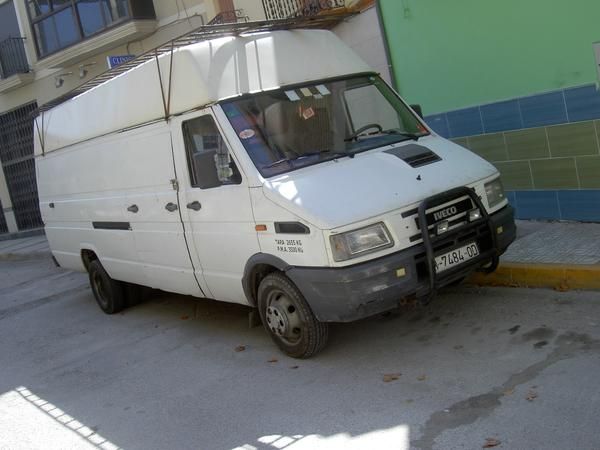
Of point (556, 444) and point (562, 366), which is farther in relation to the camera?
point (562, 366)

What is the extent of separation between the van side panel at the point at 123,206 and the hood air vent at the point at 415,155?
2.16 meters

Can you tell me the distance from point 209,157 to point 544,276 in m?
3.13

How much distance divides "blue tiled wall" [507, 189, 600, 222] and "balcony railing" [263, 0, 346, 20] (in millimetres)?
4193

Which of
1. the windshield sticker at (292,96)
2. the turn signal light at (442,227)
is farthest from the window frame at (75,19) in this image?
the turn signal light at (442,227)

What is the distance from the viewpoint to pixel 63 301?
32.2 ft

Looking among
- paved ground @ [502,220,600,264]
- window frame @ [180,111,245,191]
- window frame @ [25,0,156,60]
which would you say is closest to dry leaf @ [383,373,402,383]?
window frame @ [180,111,245,191]


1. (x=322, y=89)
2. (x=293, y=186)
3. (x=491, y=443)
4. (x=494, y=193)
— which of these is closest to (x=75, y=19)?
(x=322, y=89)

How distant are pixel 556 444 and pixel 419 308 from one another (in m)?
2.64

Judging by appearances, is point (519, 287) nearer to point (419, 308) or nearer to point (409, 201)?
point (419, 308)

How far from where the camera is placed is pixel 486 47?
7531 millimetres

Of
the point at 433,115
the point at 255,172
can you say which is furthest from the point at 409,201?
the point at 433,115

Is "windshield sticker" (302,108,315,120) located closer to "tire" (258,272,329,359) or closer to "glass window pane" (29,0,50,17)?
"tire" (258,272,329,359)

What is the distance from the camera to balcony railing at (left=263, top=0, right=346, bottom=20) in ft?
32.6

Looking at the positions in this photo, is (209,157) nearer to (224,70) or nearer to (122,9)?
(224,70)
